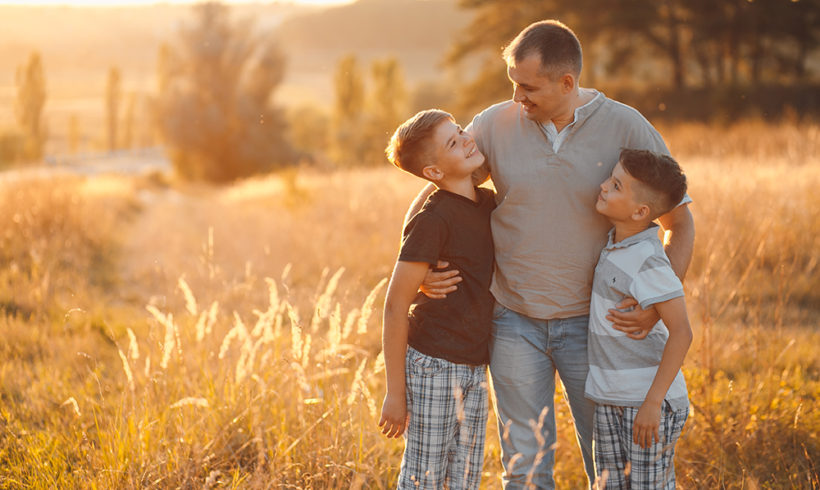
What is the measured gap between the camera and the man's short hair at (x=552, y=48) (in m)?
2.26

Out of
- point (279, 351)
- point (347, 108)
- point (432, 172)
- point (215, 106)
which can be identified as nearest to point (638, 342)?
point (432, 172)

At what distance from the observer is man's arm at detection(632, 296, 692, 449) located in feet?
7.05

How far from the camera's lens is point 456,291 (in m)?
2.40

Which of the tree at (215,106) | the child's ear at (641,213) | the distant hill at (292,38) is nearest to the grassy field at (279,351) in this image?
the child's ear at (641,213)

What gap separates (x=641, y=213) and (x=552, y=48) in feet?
2.24

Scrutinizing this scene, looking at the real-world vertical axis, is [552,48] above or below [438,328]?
above

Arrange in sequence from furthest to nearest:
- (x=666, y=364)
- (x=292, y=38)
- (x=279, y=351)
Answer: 1. (x=292, y=38)
2. (x=279, y=351)
3. (x=666, y=364)

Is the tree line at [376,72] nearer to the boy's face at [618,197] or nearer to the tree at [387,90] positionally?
the tree at [387,90]

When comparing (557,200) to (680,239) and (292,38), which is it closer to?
(680,239)

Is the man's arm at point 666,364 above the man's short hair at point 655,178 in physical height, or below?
below

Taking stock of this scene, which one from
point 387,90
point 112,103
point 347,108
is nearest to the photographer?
point 387,90

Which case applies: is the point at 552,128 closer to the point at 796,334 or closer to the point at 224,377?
the point at 224,377

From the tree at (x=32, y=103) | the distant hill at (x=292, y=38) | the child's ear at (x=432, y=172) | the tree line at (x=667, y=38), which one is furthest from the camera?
the distant hill at (x=292, y=38)

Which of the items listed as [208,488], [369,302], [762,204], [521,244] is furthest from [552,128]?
[762,204]
